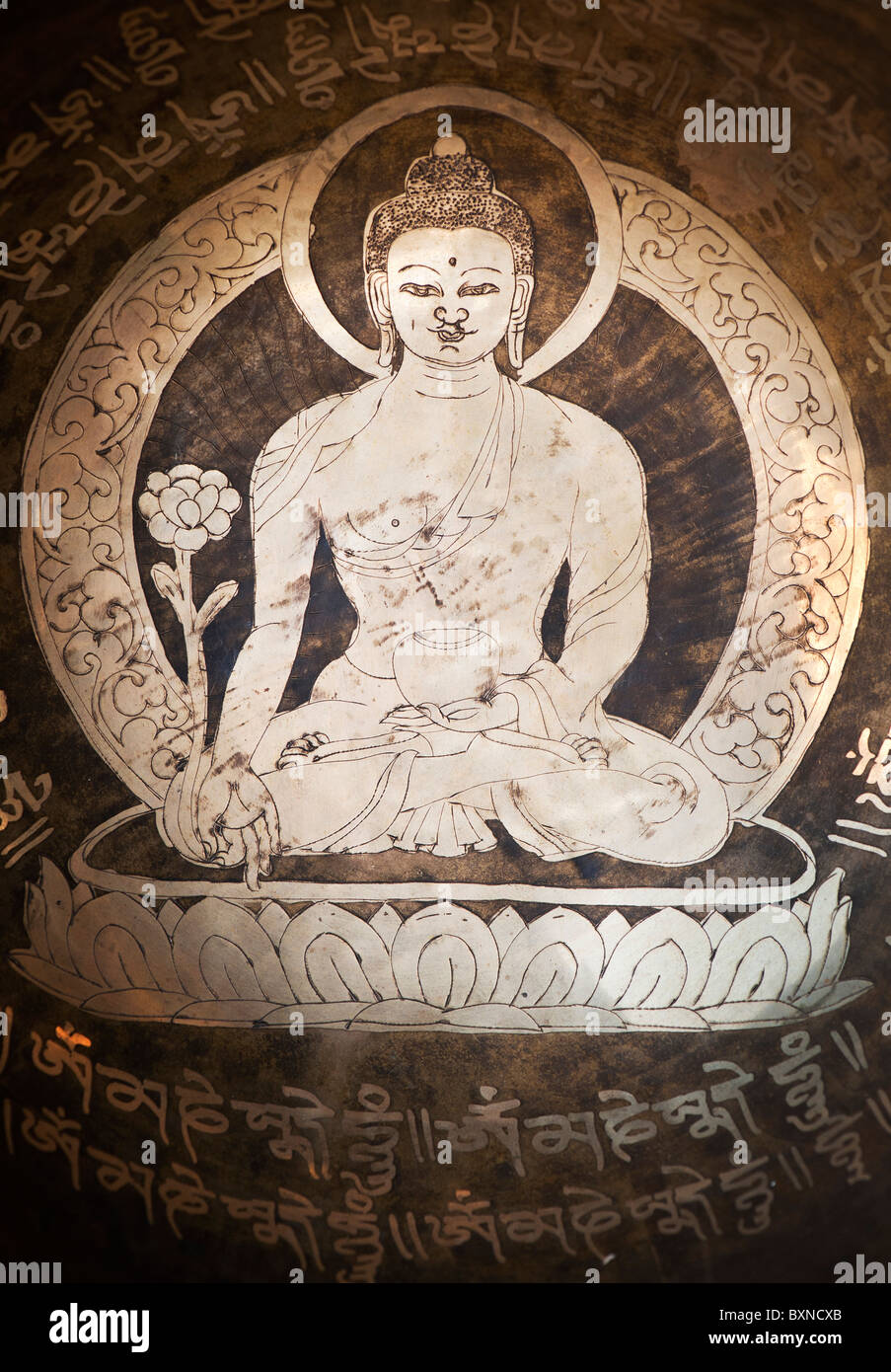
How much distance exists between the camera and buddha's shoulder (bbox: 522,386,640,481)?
5152mm

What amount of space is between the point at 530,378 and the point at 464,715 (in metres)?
1.49

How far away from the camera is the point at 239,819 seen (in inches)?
202

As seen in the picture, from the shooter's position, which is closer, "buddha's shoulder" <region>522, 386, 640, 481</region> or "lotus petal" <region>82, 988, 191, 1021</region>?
"lotus petal" <region>82, 988, 191, 1021</region>

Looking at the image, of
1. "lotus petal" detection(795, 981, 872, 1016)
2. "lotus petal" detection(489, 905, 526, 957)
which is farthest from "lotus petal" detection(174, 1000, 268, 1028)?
"lotus petal" detection(795, 981, 872, 1016)

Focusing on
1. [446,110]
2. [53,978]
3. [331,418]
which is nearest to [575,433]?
[331,418]

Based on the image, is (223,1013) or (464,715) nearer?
(223,1013)

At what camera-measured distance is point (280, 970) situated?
202 inches

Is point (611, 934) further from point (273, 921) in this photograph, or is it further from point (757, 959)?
point (273, 921)

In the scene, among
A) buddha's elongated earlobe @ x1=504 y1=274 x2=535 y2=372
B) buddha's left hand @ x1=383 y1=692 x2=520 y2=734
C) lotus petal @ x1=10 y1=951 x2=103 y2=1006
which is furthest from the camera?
buddha's left hand @ x1=383 y1=692 x2=520 y2=734

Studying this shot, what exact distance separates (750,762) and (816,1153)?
66.1 inches

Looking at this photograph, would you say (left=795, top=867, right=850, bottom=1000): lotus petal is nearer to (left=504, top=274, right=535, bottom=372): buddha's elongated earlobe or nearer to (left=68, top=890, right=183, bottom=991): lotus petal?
(left=504, top=274, right=535, bottom=372): buddha's elongated earlobe

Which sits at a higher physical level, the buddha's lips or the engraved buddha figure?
the buddha's lips

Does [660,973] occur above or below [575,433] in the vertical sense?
below

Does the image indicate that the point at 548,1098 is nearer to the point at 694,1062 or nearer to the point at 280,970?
the point at 694,1062
